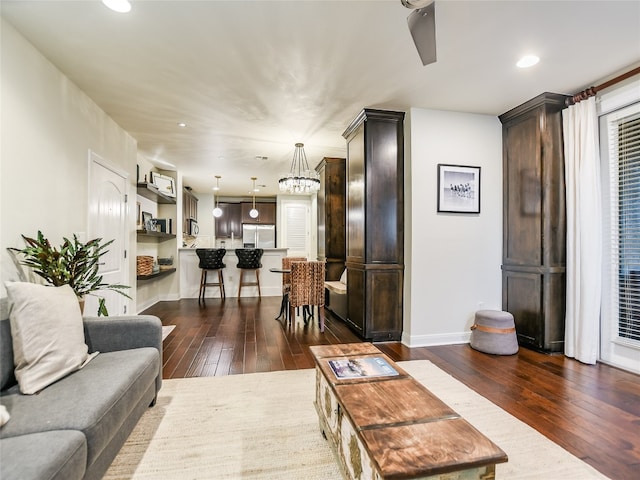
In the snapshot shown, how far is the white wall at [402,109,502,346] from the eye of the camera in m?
3.47

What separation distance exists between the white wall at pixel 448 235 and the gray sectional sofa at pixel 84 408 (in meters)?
2.75

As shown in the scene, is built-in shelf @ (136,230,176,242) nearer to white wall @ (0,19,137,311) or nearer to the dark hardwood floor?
the dark hardwood floor

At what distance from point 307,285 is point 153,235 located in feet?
10.5

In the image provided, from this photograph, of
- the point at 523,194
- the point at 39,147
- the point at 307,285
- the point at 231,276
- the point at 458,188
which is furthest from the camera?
the point at 231,276

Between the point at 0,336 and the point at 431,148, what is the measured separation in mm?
3888

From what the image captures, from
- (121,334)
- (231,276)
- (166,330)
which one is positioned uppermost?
(121,334)

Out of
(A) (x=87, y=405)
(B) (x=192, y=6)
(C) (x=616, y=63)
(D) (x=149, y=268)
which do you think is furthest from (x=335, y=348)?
(D) (x=149, y=268)

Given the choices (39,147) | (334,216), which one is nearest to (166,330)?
(39,147)

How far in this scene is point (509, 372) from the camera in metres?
2.70

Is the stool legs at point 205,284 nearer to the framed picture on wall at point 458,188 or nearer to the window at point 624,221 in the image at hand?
the framed picture on wall at point 458,188

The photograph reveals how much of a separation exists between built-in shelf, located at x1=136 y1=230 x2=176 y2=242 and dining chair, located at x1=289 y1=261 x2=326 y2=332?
264 cm

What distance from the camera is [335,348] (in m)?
1.99

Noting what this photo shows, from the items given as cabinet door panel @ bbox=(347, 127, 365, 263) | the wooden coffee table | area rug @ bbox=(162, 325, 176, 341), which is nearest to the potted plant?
area rug @ bbox=(162, 325, 176, 341)

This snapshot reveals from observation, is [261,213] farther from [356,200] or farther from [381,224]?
[381,224]
